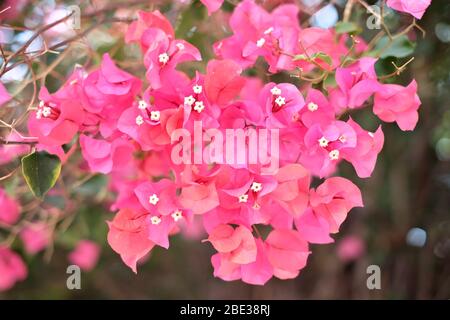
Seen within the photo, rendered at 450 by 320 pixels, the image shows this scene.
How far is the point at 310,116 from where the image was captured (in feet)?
3.01

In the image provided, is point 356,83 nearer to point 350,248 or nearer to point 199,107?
point 199,107

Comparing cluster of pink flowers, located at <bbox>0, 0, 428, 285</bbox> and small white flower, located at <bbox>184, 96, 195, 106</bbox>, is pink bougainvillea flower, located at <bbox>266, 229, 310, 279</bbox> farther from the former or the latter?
small white flower, located at <bbox>184, 96, 195, 106</bbox>

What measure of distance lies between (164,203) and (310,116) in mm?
226

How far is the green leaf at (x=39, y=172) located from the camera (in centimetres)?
99

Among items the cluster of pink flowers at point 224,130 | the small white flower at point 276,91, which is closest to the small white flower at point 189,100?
the cluster of pink flowers at point 224,130

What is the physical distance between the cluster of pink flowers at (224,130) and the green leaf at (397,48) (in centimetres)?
15

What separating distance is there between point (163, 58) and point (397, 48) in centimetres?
42

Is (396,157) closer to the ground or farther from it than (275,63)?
closer to the ground

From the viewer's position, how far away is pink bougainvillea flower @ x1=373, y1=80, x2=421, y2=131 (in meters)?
0.95

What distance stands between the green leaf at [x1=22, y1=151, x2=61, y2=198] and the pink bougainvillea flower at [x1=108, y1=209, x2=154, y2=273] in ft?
0.40

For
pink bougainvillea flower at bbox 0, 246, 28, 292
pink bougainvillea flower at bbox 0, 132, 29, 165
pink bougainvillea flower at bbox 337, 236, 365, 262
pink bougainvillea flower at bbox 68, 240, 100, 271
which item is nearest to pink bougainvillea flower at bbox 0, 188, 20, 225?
pink bougainvillea flower at bbox 0, 246, 28, 292
